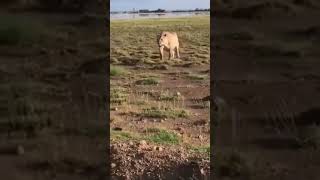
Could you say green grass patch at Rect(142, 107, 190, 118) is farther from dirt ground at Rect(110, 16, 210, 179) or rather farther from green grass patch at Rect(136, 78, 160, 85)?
green grass patch at Rect(136, 78, 160, 85)

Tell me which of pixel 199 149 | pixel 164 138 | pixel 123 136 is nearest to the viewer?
pixel 199 149

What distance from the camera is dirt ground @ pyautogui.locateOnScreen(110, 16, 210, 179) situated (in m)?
3.88

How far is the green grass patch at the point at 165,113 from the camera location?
667 centimetres

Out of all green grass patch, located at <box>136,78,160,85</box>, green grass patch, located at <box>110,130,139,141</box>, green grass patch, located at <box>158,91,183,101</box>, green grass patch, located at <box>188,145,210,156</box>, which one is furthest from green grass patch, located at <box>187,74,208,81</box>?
green grass patch, located at <box>188,145,210,156</box>

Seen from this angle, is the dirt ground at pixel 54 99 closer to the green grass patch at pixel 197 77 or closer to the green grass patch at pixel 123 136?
the green grass patch at pixel 123 136

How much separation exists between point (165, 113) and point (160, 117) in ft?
0.33

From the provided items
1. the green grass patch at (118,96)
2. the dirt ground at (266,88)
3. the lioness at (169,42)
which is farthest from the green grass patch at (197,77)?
the dirt ground at (266,88)

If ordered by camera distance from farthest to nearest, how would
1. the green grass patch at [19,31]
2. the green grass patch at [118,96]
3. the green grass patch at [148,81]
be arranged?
the green grass patch at [148,81] → the green grass patch at [118,96] → the green grass patch at [19,31]

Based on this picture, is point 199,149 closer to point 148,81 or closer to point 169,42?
point 148,81

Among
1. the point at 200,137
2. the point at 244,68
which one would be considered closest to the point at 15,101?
the point at 244,68

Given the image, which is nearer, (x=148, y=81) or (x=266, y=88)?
(x=266, y=88)

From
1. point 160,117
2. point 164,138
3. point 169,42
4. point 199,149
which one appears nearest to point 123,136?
point 164,138

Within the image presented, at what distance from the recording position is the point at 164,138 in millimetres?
5191

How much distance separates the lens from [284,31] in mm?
2320
